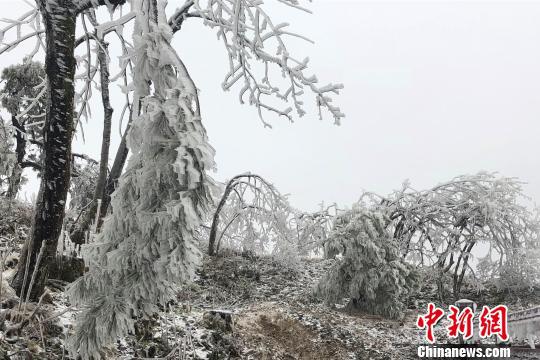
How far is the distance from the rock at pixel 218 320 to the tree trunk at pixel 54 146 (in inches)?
100

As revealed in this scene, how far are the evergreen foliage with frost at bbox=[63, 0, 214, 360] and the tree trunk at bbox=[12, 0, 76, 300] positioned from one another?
1.04 metres

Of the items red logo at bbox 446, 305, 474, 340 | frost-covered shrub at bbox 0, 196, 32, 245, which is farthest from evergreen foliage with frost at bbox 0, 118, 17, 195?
red logo at bbox 446, 305, 474, 340

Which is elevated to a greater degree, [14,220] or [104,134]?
[104,134]

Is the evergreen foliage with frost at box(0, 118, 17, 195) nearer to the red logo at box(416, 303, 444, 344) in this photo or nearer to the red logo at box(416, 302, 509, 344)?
the red logo at box(416, 303, 444, 344)

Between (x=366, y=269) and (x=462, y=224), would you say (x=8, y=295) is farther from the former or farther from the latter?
(x=462, y=224)

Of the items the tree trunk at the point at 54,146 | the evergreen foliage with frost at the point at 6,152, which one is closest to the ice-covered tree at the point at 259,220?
the evergreen foliage with frost at the point at 6,152

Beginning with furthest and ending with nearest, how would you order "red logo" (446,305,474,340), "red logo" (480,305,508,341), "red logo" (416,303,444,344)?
"red logo" (416,303,444,344) → "red logo" (480,305,508,341) → "red logo" (446,305,474,340)

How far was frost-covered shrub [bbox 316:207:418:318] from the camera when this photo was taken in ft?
37.1

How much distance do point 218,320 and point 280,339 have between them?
157 centimetres

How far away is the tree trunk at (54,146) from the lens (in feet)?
16.3

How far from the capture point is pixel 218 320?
6.77 meters

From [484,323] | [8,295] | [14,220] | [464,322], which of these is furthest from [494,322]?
[14,220]

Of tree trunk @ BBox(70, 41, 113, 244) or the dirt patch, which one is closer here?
the dirt patch

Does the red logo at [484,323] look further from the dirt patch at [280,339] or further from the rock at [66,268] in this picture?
the rock at [66,268]
